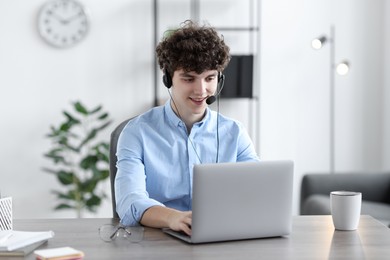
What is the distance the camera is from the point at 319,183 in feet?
14.9

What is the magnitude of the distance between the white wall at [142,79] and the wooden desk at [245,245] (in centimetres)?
302

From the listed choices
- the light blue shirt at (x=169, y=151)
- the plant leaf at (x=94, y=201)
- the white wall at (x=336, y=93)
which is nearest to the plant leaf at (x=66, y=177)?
the plant leaf at (x=94, y=201)

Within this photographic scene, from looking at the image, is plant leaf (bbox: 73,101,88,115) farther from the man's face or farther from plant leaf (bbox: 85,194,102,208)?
the man's face

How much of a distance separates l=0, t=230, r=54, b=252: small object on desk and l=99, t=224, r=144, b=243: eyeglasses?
136 millimetres

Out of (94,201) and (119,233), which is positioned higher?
(119,233)

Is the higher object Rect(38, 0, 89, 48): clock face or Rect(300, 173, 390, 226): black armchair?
Rect(38, 0, 89, 48): clock face

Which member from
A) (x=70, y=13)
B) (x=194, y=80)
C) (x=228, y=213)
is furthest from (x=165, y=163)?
(x=70, y=13)

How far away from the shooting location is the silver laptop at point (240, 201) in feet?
5.64

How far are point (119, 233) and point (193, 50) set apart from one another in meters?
0.64

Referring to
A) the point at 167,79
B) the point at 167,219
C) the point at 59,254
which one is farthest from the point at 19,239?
the point at 167,79

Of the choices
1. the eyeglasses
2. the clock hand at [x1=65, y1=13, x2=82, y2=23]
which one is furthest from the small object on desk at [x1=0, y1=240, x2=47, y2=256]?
the clock hand at [x1=65, y1=13, x2=82, y2=23]

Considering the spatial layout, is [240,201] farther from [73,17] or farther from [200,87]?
[73,17]

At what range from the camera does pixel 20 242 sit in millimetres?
1649

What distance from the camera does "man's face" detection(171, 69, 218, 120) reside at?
217 cm
